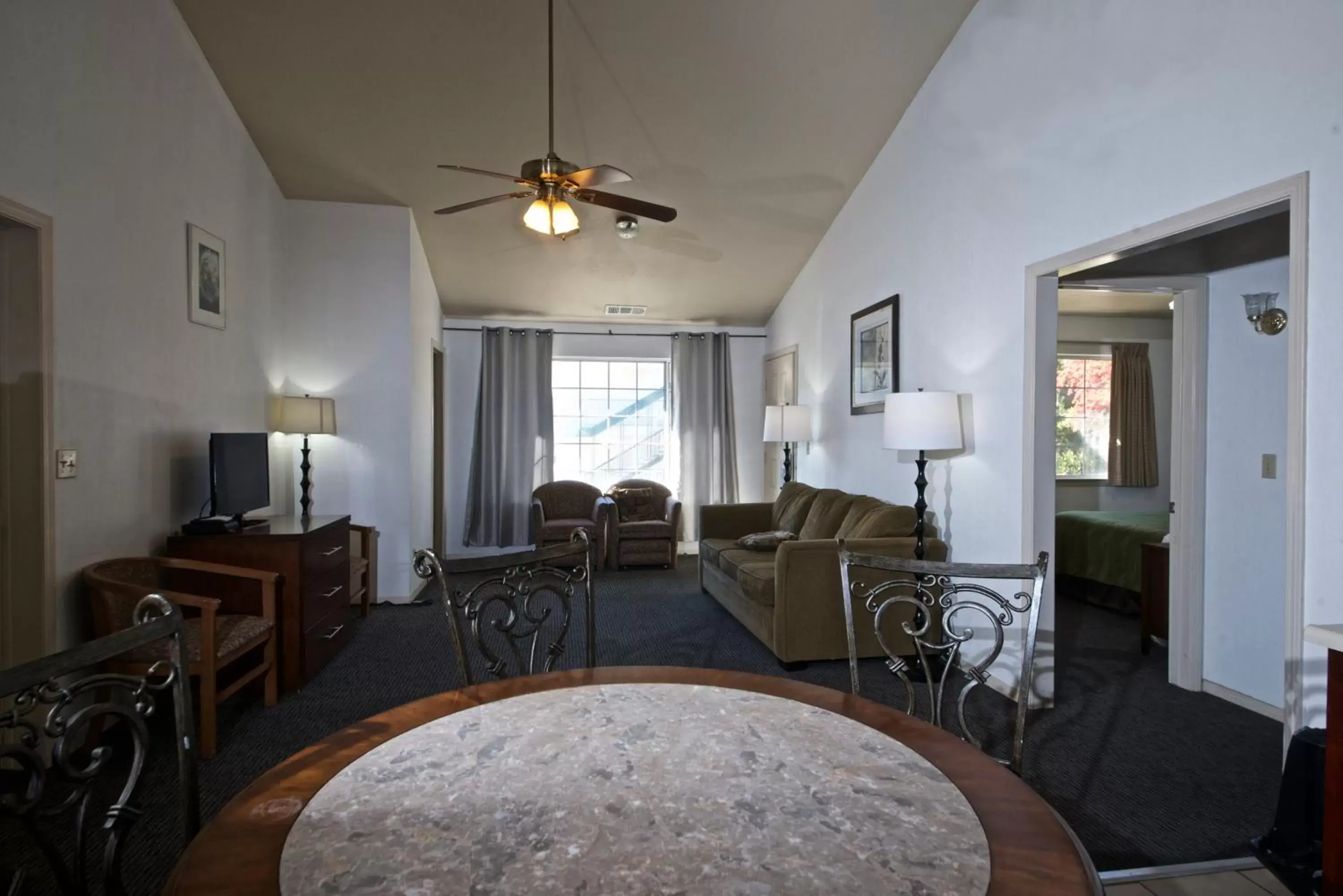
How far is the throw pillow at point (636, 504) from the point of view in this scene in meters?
6.66

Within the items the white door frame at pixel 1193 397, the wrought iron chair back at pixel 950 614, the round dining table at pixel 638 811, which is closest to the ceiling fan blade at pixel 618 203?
Answer: the white door frame at pixel 1193 397

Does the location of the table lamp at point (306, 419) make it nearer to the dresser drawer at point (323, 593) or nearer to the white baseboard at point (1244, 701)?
the dresser drawer at point (323, 593)

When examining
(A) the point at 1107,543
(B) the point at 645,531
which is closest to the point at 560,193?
(B) the point at 645,531

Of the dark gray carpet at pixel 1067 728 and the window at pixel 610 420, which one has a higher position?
the window at pixel 610 420

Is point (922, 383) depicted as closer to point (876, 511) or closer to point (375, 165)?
point (876, 511)

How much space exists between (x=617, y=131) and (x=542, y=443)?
3.34m

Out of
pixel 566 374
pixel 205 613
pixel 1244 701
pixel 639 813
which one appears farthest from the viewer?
pixel 566 374

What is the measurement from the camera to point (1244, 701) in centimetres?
312

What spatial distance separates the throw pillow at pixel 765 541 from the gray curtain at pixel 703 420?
2303 mm

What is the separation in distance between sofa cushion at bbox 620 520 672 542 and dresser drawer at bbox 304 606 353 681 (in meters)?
2.58

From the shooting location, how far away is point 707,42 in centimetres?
360

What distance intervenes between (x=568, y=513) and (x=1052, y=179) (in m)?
4.80

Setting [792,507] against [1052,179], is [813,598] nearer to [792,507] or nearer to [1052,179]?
[792,507]

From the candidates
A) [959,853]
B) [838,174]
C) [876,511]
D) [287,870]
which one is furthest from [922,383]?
[287,870]
